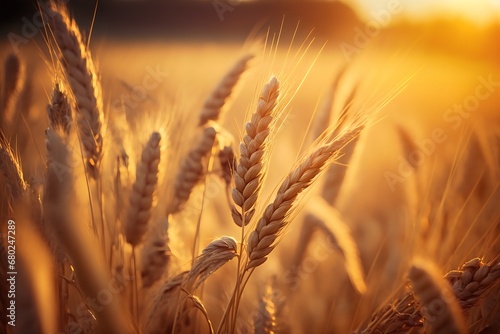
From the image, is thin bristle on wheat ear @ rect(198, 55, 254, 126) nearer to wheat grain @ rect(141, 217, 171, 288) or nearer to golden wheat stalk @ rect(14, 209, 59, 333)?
wheat grain @ rect(141, 217, 171, 288)

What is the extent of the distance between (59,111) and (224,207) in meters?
0.59

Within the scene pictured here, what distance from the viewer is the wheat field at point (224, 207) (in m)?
0.65

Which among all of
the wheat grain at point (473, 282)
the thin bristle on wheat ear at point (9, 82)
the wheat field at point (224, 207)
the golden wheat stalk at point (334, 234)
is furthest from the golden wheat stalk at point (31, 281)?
the wheat grain at point (473, 282)

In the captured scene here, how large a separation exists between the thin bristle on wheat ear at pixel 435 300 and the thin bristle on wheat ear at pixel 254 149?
25 centimetres

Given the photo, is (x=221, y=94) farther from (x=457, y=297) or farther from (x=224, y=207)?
(x=457, y=297)

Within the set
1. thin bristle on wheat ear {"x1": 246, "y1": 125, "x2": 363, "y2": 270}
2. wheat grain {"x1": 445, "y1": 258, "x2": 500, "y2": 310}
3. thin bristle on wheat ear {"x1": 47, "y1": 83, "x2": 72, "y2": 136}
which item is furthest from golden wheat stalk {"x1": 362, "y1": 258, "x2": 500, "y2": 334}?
thin bristle on wheat ear {"x1": 47, "y1": 83, "x2": 72, "y2": 136}

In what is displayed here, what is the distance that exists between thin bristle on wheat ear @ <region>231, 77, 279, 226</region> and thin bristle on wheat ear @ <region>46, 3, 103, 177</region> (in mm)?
311

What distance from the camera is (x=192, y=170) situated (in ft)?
2.89

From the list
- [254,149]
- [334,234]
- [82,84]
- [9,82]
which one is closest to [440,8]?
[334,234]

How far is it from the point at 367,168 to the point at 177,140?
92 cm

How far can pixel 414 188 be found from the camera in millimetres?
1104

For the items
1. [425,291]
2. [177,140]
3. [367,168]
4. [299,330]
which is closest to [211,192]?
[177,140]

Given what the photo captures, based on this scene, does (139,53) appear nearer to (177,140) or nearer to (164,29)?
(164,29)

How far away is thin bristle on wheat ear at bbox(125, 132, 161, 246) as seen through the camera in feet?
2.61
